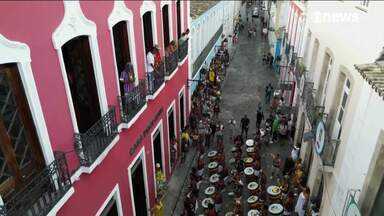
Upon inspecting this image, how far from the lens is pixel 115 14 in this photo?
970 cm

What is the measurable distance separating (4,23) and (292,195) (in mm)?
13187

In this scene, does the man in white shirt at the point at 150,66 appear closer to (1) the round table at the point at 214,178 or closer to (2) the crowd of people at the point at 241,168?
(2) the crowd of people at the point at 241,168

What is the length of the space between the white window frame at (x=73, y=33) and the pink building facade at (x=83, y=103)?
0.02 metres

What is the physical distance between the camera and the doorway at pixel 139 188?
41.6 ft

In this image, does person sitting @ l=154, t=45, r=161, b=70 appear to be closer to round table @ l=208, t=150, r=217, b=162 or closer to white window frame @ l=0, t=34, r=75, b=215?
white window frame @ l=0, t=34, r=75, b=215

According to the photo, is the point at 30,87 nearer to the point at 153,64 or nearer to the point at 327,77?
the point at 153,64

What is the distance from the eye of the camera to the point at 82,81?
8.99 meters

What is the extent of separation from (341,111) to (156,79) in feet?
22.7

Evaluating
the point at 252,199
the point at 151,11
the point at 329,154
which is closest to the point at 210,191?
the point at 252,199

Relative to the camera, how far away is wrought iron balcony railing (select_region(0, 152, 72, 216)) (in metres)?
6.41

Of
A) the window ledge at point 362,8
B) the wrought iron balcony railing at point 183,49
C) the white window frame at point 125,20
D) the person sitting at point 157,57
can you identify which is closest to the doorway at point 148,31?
the person sitting at point 157,57

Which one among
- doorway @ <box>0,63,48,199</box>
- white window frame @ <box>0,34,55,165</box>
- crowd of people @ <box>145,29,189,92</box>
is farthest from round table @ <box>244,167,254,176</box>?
doorway @ <box>0,63,48,199</box>

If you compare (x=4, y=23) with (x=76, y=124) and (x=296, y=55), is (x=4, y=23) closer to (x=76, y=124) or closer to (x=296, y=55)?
(x=76, y=124)

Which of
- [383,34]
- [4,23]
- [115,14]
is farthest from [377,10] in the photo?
[4,23]
